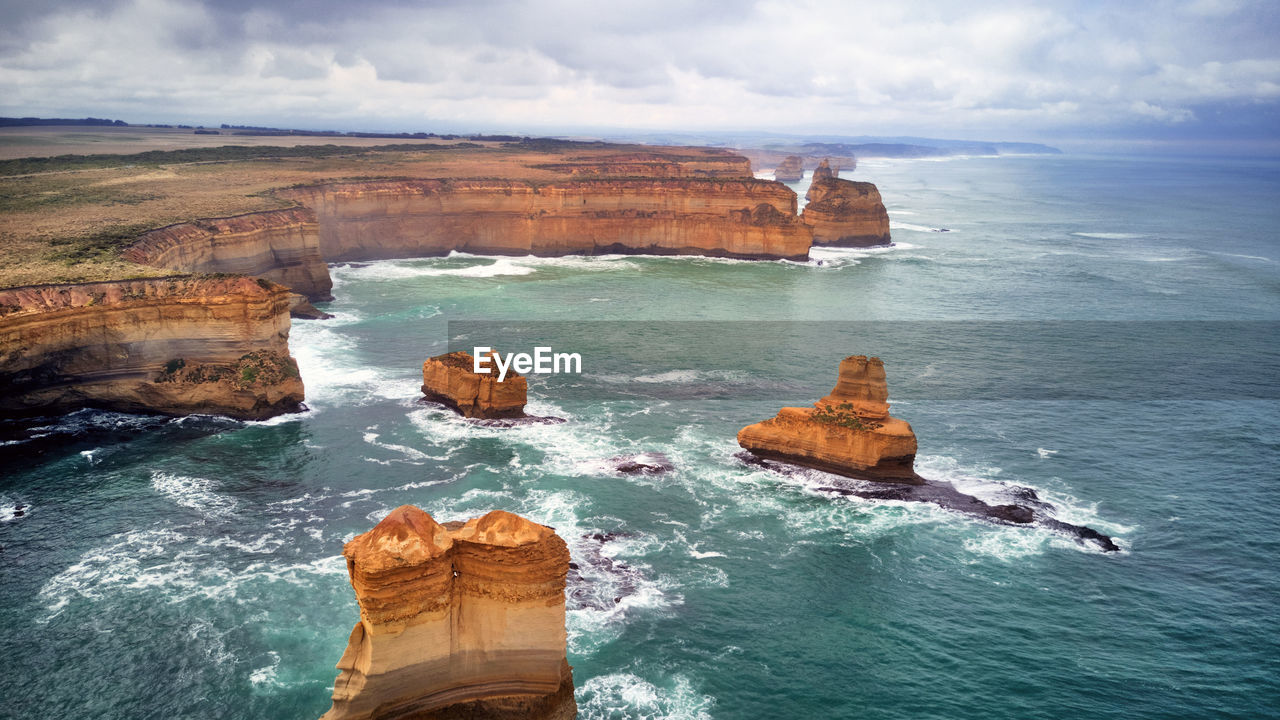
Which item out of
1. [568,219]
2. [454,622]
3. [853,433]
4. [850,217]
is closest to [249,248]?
[568,219]

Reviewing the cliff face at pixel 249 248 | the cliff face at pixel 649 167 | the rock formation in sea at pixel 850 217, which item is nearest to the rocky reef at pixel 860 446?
the cliff face at pixel 249 248

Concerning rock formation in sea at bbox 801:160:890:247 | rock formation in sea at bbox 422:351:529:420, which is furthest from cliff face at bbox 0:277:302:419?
rock formation in sea at bbox 801:160:890:247

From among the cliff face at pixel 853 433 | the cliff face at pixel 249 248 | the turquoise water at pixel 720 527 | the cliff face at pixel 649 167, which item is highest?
the cliff face at pixel 649 167

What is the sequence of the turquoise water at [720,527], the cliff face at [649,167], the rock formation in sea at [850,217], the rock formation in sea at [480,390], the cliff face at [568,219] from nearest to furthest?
1. the turquoise water at [720,527]
2. the rock formation in sea at [480,390]
3. the cliff face at [568,219]
4. the rock formation in sea at [850,217]
5. the cliff face at [649,167]

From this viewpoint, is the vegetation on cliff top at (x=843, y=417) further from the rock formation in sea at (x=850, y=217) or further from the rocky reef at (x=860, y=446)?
the rock formation in sea at (x=850, y=217)

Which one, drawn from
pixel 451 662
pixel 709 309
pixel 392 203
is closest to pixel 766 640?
pixel 451 662

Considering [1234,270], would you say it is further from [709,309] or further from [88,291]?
[88,291]

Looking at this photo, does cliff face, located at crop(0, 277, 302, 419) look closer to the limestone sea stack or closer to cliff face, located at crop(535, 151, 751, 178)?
the limestone sea stack
